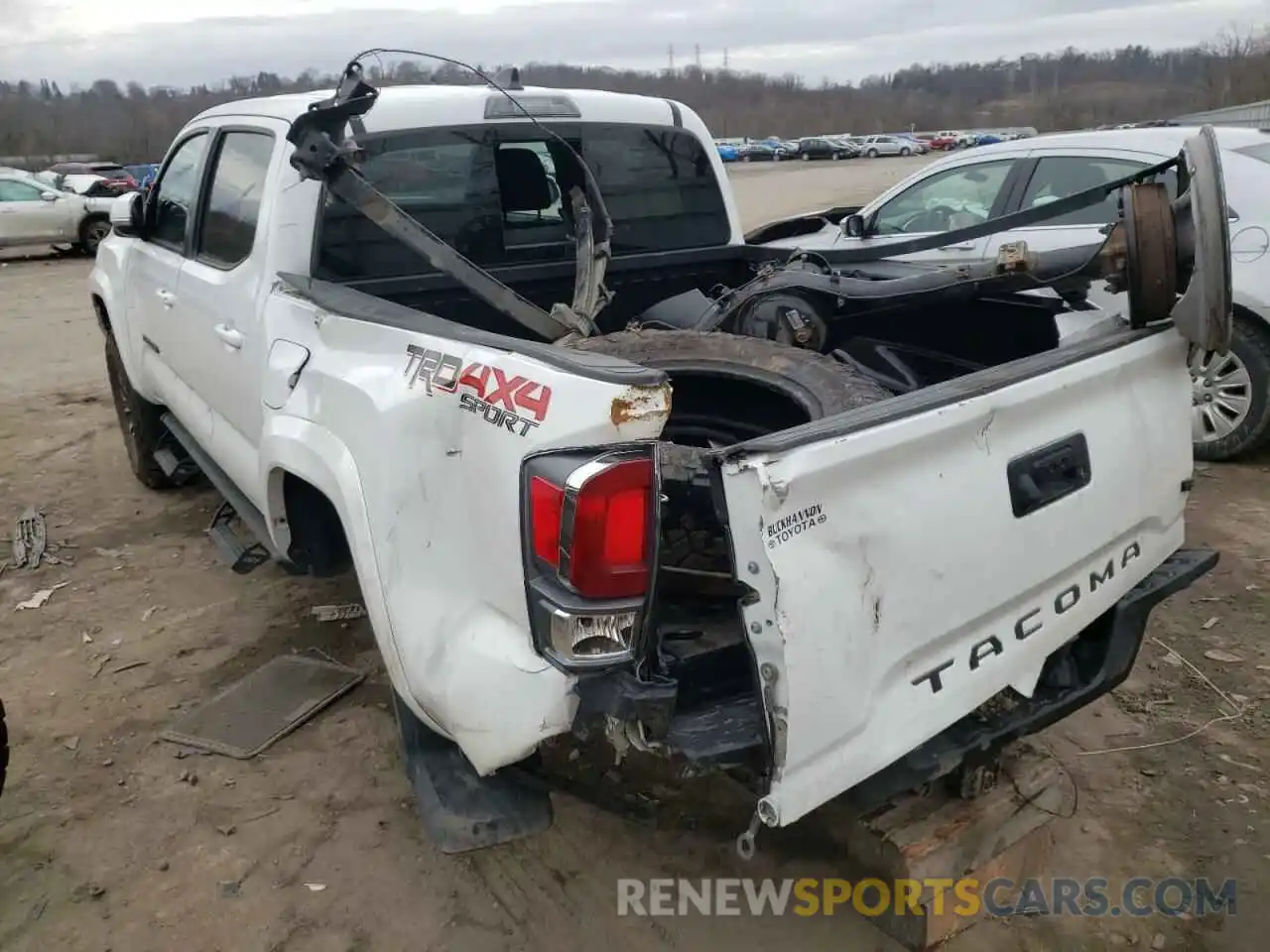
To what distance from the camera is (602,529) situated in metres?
1.79

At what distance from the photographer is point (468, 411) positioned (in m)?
2.02

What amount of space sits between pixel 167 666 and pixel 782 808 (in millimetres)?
2870

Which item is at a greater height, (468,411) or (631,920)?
(468,411)

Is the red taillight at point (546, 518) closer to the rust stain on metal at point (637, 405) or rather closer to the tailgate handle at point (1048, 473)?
the rust stain on metal at point (637, 405)

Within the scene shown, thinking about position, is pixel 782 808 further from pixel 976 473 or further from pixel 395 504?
pixel 395 504

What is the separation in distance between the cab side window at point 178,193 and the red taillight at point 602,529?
283 cm

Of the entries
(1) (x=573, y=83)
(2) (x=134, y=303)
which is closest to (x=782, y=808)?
(1) (x=573, y=83)

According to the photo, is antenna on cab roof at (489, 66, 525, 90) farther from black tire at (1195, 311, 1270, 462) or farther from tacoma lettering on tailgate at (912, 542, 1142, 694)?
black tire at (1195, 311, 1270, 462)

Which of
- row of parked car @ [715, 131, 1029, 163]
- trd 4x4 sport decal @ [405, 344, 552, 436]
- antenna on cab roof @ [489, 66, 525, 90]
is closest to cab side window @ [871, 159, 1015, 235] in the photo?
antenna on cab roof @ [489, 66, 525, 90]

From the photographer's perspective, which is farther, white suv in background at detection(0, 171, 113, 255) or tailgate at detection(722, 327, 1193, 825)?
white suv in background at detection(0, 171, 113, 255)

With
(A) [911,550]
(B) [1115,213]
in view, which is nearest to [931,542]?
(A) [911,550]

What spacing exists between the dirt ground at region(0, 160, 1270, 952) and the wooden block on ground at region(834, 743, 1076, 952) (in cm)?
11

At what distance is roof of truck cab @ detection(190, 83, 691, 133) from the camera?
3.25 meters

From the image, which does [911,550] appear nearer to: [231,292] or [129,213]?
[231,292]
